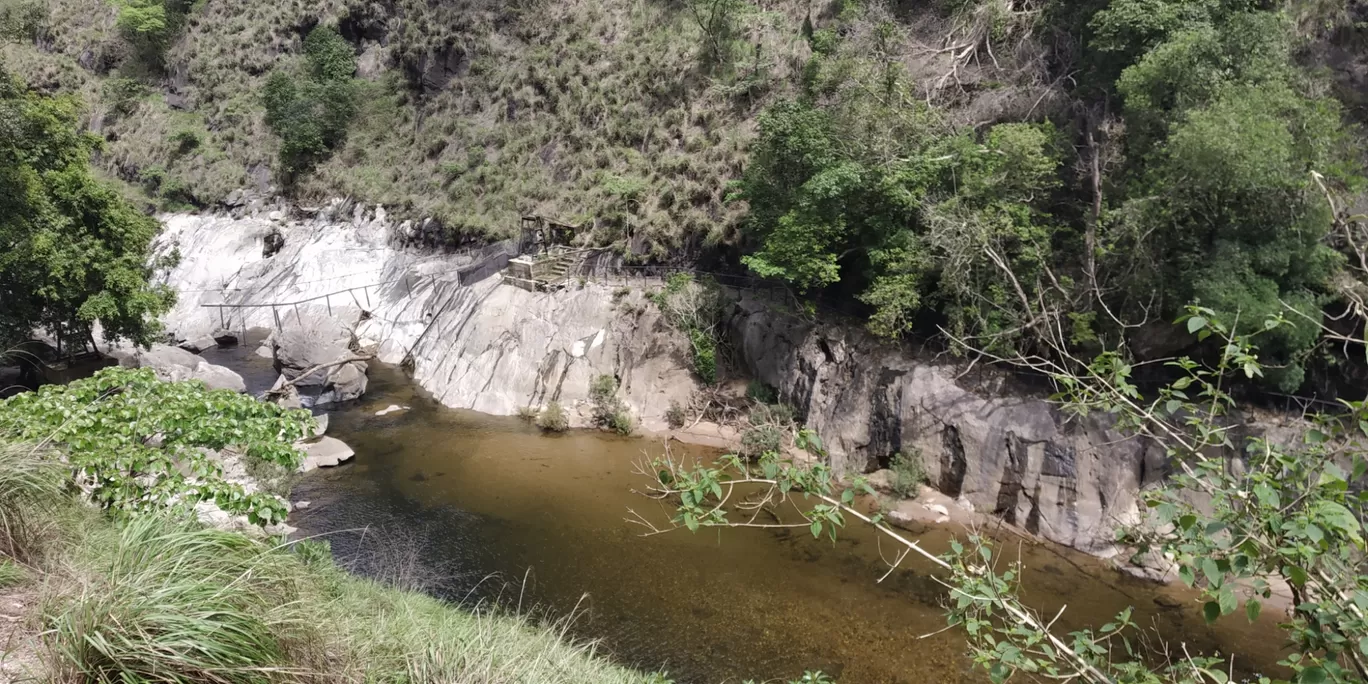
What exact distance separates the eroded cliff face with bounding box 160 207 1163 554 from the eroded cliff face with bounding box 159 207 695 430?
0.06 meters

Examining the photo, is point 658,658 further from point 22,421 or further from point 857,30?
point 857,30

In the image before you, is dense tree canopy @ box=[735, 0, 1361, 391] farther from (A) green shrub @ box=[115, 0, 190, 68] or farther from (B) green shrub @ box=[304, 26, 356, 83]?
(A) green shrub @ box=[115, 0, 190, 68]

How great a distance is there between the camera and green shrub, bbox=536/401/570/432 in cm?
2039

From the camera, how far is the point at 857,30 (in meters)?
23.7

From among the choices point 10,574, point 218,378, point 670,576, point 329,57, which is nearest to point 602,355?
point 670,576

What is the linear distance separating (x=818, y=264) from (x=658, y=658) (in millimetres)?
10564

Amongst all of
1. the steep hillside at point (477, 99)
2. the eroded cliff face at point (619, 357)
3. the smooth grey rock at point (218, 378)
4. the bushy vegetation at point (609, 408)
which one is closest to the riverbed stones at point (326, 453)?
the eroded cliff face at point (619, 357)

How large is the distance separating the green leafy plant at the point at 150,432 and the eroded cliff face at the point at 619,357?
10.8 metres

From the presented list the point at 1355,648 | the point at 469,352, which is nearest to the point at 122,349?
the point at 469,352

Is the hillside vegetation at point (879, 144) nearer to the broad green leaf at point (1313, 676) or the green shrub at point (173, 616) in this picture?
the broad green leaf at point (1313, 676)

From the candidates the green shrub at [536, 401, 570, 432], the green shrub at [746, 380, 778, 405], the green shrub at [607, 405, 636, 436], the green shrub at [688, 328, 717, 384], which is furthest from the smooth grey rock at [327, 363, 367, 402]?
the green shrub at [746, 380, 778, 405]

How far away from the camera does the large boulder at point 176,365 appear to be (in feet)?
69.2

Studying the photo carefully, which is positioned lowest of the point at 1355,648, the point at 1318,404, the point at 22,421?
the point at 1318,404

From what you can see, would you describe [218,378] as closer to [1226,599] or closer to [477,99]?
[477,99]
